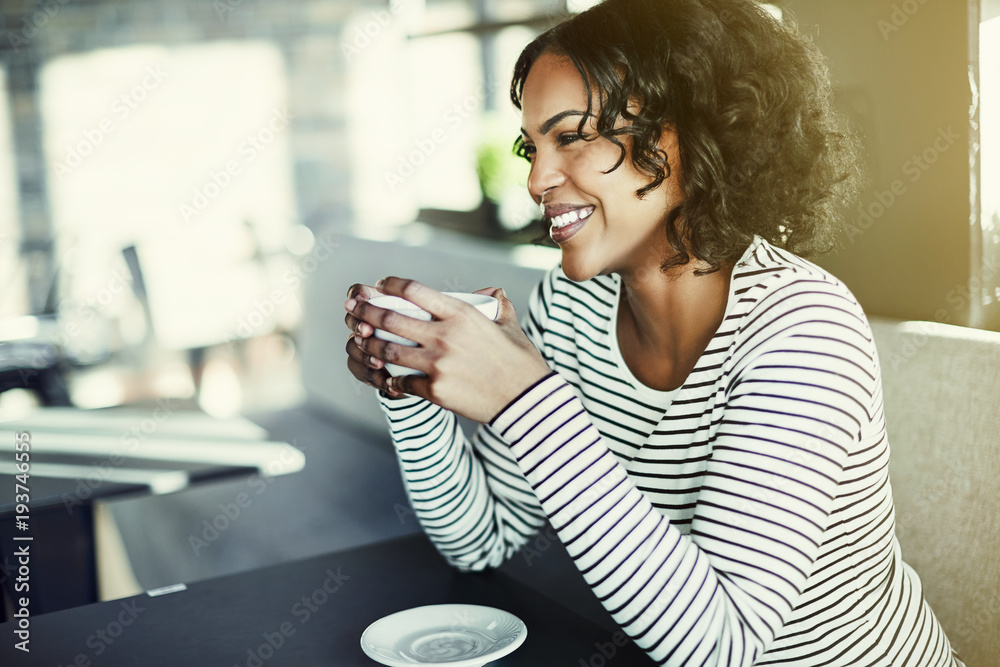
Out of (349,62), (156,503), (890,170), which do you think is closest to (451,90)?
(349,62)

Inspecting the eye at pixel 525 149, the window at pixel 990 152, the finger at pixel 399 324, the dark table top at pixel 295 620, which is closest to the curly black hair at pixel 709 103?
the eye at pixel 525 149

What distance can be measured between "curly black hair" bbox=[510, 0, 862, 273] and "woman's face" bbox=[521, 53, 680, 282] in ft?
0.04

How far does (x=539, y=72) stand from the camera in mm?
1034

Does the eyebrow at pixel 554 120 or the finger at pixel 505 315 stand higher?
the eyebrow at pixel 554 120

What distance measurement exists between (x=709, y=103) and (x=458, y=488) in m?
0.55

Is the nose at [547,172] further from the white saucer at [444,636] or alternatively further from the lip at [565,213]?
the white saucer at [444,636]

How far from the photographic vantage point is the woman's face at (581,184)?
1.00m

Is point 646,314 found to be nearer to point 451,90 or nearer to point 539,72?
point 539,72

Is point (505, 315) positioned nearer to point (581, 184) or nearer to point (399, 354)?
point (399, 354)

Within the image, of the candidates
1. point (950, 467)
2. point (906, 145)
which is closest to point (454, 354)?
point (950, 467)

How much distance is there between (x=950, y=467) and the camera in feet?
3.48

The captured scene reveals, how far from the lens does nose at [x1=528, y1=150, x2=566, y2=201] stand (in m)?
1.03

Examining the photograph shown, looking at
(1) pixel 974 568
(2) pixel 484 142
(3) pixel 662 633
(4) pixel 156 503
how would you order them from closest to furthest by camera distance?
(3) pixel 662 633 → (1) pixel 974 568 → (4) pixel 156 503 → (2) pixel 484 142

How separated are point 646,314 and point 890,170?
1.45 ft
